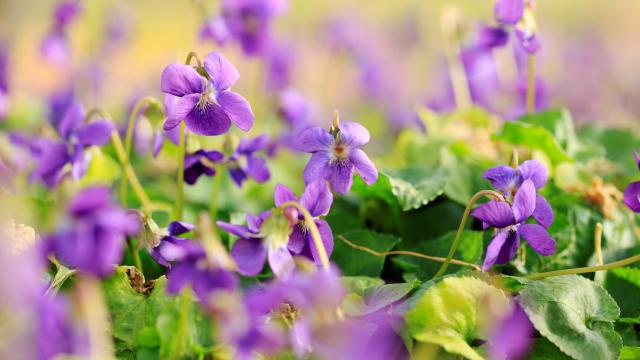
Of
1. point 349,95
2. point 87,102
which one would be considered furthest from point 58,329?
point 349,95

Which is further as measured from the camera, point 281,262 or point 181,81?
point 181,81

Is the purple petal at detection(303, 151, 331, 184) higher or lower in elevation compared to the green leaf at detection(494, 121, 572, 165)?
higher

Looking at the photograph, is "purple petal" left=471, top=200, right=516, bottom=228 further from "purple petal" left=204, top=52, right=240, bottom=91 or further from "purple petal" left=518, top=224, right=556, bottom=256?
"purple petal" left=204, top=52, right=240, bottom=91

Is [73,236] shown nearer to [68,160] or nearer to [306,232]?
[306,232]

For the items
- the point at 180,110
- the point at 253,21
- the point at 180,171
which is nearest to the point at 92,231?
the point at 180,110

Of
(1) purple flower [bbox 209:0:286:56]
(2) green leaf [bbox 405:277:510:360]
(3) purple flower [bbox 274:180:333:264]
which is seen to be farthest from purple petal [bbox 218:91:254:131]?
(1) purple flower [bbox 209:0:286:56]

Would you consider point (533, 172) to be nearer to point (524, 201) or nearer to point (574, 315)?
point (524, 201)
